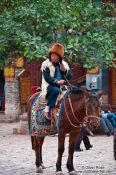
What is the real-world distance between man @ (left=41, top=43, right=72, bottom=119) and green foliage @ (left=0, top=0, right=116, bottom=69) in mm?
250

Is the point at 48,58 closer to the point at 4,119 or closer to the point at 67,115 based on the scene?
the point at 67,115

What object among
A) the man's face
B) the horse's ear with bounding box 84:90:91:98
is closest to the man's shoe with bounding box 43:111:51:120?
the horse's ear with bounding box 84:90:91:98

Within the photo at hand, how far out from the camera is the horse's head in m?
10.2

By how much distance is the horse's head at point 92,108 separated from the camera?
1022 cm

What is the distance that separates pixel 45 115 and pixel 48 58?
1121mm

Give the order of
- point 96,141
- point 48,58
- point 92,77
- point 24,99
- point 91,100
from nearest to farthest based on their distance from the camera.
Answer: point 91,100, point 48,58, point 96,141, point 92,77, point 24,99

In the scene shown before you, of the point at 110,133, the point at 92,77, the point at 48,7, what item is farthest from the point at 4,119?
the point at 48,7

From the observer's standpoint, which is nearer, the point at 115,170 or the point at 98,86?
the point at 115,170

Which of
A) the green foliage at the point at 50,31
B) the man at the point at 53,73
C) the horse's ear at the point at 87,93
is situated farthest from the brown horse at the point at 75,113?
the green foliage at the point at 50,31

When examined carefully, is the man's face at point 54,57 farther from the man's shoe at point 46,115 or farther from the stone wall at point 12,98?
the stone wall at point 12,98

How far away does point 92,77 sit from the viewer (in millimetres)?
22859

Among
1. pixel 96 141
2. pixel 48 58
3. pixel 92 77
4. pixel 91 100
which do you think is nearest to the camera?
pixel 91 100

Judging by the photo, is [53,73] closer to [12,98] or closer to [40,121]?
[40,121]

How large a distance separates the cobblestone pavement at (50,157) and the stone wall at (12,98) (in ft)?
19.4
